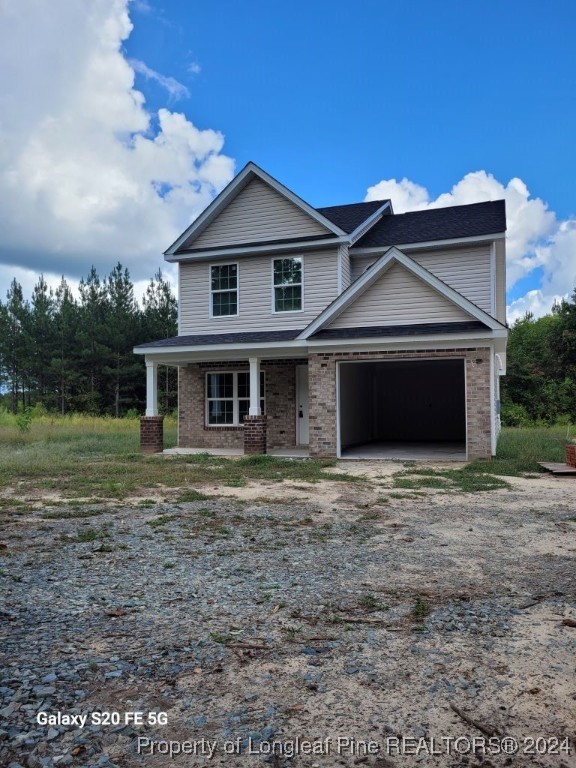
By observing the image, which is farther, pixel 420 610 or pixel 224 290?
pixel 224 290

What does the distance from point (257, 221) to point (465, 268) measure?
6.76m

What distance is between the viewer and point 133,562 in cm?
561

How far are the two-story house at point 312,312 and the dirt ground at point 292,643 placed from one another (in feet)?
26.2

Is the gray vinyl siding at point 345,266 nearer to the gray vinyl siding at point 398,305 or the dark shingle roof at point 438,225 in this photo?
the dark shingle roof at point 438,225

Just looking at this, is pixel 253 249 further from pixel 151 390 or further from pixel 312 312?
pixel 151 390

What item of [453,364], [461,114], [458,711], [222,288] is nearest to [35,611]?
[458,711]

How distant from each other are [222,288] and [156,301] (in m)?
29.8

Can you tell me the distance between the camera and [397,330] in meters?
14.5

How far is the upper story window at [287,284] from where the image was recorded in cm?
1767

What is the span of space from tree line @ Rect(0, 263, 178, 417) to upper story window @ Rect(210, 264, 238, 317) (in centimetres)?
2295

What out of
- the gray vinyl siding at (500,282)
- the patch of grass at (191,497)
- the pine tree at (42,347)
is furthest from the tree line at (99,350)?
the patch of grass at (191,497)

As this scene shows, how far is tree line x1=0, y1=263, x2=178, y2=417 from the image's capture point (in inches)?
1650

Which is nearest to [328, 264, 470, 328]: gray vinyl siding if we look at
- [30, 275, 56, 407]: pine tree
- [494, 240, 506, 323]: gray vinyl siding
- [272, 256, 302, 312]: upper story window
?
[272, 256, 302, 312]: upper story window

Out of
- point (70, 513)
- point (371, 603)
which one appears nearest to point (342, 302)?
point (70, 513)
